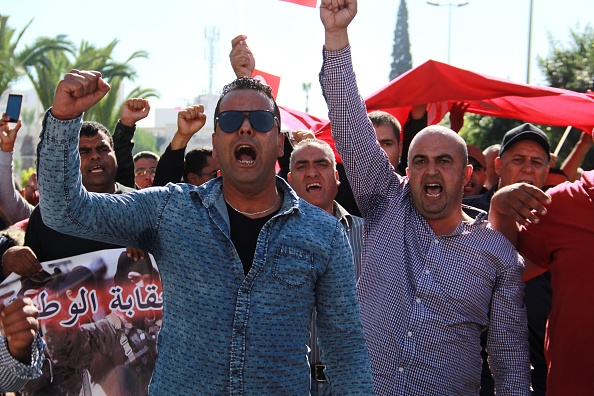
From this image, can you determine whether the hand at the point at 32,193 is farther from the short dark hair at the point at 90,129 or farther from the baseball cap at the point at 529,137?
the baseball cap at the point at 529,137

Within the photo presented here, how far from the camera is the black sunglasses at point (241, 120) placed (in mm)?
2582

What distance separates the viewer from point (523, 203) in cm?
333

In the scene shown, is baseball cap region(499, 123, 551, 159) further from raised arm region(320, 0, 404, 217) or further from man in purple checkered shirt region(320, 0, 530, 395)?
raised arm region(320, 0, 404, 217)

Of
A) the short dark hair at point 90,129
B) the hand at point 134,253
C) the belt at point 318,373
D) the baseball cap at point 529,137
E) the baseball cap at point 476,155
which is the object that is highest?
the short dark hair at point 90,129

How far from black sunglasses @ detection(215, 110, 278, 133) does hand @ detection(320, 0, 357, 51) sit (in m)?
0.88

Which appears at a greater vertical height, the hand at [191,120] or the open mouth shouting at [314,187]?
the hand at [191,120]

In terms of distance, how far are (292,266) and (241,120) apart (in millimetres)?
526

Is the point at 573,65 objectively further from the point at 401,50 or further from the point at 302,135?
the point at 401,50

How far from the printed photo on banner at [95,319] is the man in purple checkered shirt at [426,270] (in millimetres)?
1717

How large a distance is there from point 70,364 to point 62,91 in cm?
282

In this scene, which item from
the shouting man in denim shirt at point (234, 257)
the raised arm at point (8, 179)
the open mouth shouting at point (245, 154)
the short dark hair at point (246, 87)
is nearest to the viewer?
the shouting man in denim shirt at point (234, 257)

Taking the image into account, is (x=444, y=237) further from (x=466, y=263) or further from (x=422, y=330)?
(x=422, y=330)

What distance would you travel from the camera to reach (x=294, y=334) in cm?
245

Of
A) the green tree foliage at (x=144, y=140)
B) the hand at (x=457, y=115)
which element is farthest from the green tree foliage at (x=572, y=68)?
the green tree foliage at (x=144, y=140)
